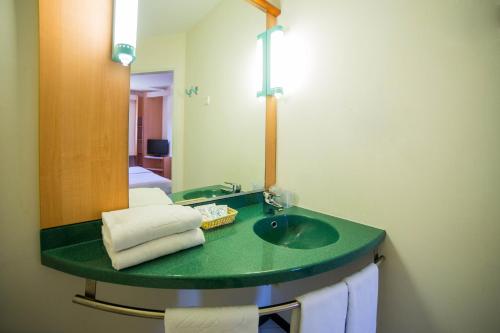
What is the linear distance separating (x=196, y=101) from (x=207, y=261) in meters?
0.82

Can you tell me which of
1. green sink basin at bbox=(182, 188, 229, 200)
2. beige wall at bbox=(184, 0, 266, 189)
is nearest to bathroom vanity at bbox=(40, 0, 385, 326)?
green sink basin at bbox=(182, 188, 229, 200)

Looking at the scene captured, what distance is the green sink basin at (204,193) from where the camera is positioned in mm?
1142

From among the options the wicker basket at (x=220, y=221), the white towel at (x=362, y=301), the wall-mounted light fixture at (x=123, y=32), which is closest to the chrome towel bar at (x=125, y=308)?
the white towel at (x=362, y=301)

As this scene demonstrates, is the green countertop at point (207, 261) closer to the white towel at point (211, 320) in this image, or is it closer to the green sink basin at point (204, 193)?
the white towel at point (211, 320)

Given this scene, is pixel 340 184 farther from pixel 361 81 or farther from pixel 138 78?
pixel 138 78

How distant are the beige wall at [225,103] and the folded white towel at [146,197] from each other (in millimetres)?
174

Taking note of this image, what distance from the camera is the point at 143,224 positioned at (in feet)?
2.16

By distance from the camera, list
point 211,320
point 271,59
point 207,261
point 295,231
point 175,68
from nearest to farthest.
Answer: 1. point 211,320
2. point 207,261
3. point 175,68
4. point 295,231
5. point 271,59

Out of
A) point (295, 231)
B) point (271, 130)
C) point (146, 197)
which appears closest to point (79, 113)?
point (146, 197)

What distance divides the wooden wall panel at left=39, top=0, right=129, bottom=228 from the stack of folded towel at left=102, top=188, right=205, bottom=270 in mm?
130

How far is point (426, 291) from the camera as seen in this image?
0.85 m

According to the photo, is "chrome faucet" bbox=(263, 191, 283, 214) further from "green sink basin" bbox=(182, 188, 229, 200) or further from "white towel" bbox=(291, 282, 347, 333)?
"white towel" bbox=(291, 282, 347, 333)

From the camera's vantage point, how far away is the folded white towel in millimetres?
910

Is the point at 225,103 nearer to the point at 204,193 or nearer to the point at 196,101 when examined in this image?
the point at 196,101
